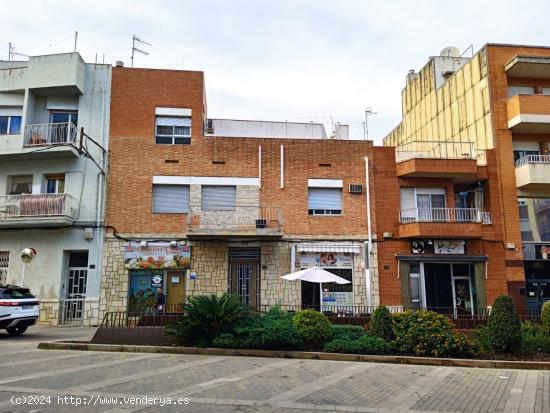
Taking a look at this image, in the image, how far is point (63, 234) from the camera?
66.2 feet

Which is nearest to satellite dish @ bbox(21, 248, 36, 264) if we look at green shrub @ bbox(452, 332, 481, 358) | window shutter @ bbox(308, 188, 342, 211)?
window shutter @ bbox(308, 188, 342, 211)

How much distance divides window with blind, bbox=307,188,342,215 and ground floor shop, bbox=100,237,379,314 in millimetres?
1486

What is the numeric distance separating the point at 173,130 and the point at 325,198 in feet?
24.8

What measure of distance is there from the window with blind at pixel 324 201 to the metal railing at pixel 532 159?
842 cm

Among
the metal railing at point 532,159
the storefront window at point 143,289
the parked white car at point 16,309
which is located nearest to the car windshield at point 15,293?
the parked white car at point 16,309

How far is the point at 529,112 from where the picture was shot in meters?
21.5

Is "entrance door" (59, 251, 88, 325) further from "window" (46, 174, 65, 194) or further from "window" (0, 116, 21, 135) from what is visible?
"window" (0, 116, 21, 135)

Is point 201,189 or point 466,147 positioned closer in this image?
point 201,189

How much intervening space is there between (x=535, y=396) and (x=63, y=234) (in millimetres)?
18220

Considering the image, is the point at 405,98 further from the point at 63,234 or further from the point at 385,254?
the point at 63,234

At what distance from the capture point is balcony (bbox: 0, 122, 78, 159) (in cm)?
1998

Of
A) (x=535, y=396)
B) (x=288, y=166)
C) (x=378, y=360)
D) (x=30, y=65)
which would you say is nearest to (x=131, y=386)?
(x=378, y=360)

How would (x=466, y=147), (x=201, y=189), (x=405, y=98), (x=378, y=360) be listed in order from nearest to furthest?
(x=378, y=360)
(x=201, y=189)
(x=466, y=147)
(x=405, y=98)

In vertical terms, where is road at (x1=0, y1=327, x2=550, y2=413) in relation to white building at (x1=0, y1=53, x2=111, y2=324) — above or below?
below
